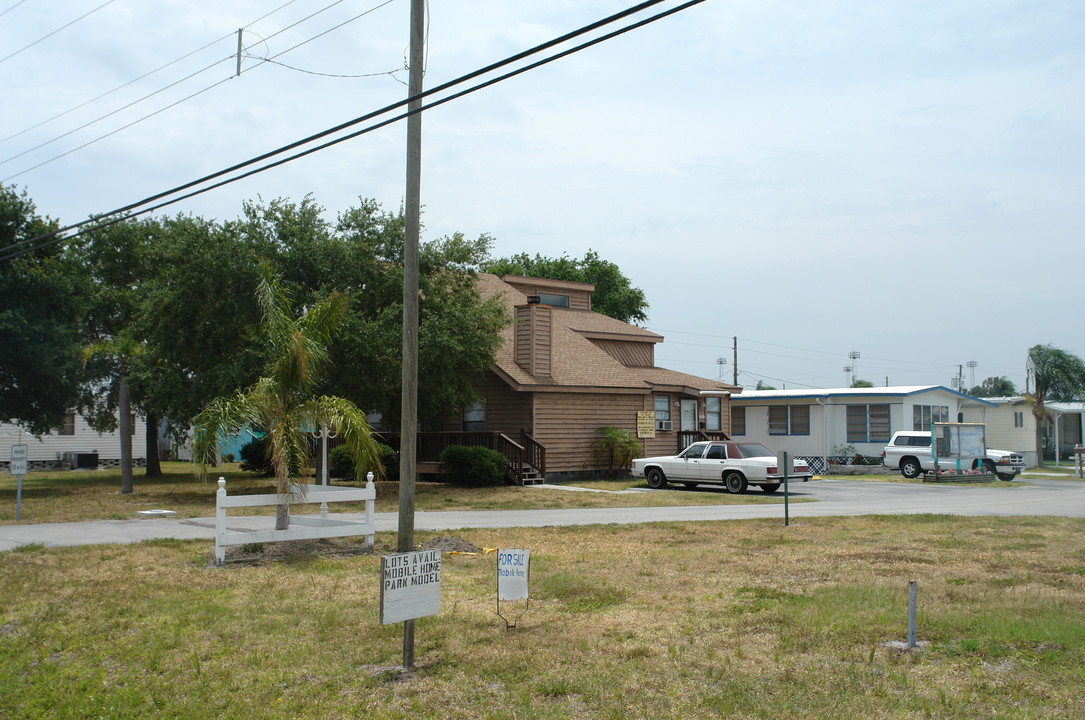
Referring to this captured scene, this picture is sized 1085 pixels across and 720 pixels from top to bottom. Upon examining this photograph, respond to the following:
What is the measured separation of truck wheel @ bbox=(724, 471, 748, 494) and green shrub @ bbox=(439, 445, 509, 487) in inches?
271

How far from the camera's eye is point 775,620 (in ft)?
30.3

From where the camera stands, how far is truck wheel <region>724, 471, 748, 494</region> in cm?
2809

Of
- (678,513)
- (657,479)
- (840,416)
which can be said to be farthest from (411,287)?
(840,416)

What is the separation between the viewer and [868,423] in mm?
41469

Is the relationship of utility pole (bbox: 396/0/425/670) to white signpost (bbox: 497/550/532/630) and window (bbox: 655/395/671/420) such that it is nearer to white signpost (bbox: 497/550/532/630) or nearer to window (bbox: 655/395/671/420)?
white signpost (bbox: 497/550/532/630)

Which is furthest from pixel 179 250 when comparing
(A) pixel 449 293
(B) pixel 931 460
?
(B) pixel 931 460

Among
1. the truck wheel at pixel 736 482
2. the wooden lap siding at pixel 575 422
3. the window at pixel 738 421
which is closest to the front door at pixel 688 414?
the wooden lap siding at pixel 575 422

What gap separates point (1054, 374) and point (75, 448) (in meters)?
47.5

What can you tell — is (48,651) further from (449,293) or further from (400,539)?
(449,293)

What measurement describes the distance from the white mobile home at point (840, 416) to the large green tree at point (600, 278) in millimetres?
13094

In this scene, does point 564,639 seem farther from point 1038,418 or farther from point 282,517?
point 1038,418

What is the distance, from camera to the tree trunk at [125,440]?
27328 mm

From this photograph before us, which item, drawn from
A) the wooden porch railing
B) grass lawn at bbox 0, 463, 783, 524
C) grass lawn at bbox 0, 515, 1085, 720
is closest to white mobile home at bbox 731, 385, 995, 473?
the wooden porch railing

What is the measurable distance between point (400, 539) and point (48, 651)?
4039 millimetres
